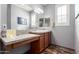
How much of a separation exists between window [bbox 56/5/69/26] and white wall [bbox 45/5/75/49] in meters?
0.05

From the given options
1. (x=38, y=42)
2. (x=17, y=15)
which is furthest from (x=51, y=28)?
(x=17, y=15)

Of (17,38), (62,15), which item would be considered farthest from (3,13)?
(62,15)

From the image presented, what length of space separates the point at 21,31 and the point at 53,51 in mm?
479

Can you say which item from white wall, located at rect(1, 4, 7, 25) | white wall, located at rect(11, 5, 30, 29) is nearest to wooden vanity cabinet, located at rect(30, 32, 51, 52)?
white wall, located at rect(11, 5, 30, 29)

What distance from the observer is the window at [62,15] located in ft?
3.80

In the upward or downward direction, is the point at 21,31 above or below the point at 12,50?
above

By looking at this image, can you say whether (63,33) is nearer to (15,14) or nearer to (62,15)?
(62,15)

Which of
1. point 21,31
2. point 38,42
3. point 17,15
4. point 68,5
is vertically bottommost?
point 38,42

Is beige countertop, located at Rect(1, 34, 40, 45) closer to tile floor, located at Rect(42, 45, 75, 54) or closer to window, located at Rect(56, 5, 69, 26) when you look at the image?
tile floor, located at Rect(42, 45, 75, 54)

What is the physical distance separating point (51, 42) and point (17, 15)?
1.81 ft

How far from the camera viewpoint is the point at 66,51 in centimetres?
118

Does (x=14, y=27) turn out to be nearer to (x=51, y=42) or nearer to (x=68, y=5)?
(x=51, y=42)

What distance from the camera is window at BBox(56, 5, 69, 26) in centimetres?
116

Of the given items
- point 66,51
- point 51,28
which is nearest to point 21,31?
point 51,28
